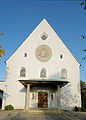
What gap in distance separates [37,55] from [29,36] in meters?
3.26

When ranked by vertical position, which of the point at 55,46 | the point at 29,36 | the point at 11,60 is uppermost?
the point at 29,36

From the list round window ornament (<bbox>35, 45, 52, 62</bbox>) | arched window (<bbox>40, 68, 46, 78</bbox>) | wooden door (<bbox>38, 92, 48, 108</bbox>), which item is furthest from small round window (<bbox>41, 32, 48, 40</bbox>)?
wooden door (<bbox>38, 92, 48, 108</bbox>)

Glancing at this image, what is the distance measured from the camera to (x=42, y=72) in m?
19.8

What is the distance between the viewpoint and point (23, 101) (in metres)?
18.6

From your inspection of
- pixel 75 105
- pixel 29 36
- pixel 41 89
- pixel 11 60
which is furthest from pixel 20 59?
pixel 75 105

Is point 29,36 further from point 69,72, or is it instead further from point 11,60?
point 69,72

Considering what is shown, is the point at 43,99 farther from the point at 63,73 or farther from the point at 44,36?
the point at 44,36

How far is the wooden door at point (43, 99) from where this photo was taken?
61.7 ft

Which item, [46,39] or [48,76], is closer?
[48,76]

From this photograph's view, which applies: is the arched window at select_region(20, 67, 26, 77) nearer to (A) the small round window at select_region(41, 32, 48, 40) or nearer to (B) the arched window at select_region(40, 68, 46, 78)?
(B) the arched window at select_region(40, 68, 46, 78)

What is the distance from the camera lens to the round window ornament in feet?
66.5

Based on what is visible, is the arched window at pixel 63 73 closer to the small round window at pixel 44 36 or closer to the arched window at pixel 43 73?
the arched window at pixel 43 73

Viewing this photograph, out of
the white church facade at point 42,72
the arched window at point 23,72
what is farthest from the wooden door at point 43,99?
the arched window at point 23,72

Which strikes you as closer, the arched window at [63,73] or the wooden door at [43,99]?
the wooden door at [43,99]
